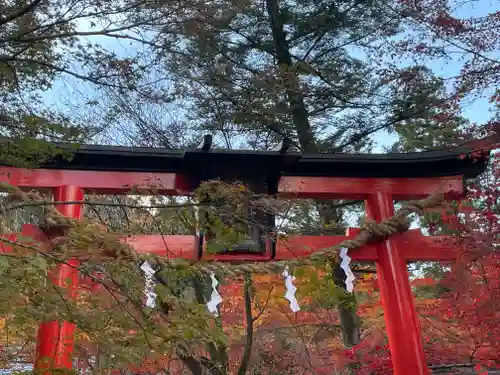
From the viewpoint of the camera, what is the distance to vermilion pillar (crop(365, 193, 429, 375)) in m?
4.55

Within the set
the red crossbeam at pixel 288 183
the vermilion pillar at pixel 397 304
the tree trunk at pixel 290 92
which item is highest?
the tree trunk at pixel 290 92

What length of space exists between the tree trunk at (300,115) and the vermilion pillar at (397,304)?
183cm

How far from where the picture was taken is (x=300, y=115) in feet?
25.2

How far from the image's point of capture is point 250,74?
7641 millimetres

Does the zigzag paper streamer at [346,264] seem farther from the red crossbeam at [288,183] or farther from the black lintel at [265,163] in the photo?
the black lintel at [265,163]

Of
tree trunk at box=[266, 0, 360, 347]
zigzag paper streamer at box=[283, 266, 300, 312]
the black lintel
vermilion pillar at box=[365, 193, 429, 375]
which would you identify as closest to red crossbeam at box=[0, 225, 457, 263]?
vermilion pillar at box=[365, 193, 429, 375]

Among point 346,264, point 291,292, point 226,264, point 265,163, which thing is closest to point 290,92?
point 265,163

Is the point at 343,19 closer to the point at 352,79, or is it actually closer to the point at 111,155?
the point at 352,79

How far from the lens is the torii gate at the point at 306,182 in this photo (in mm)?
4555

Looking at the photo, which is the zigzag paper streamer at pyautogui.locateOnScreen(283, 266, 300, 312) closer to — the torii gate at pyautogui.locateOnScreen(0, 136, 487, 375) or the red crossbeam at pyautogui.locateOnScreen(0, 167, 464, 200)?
the torii gate at pyautogui.locateOnScreen(0, 136, 487, 375)

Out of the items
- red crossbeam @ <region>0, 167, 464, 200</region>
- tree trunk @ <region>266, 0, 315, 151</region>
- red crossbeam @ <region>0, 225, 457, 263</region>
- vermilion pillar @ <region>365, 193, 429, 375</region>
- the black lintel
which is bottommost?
vermilion pillar @ <region>365, 193, 429, 375</region>

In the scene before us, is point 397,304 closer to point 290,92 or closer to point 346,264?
point 346,264

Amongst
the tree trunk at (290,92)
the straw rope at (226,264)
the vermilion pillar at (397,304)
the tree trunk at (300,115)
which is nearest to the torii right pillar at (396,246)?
the vermilion pillar at (397,304)

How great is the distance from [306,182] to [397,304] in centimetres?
155
